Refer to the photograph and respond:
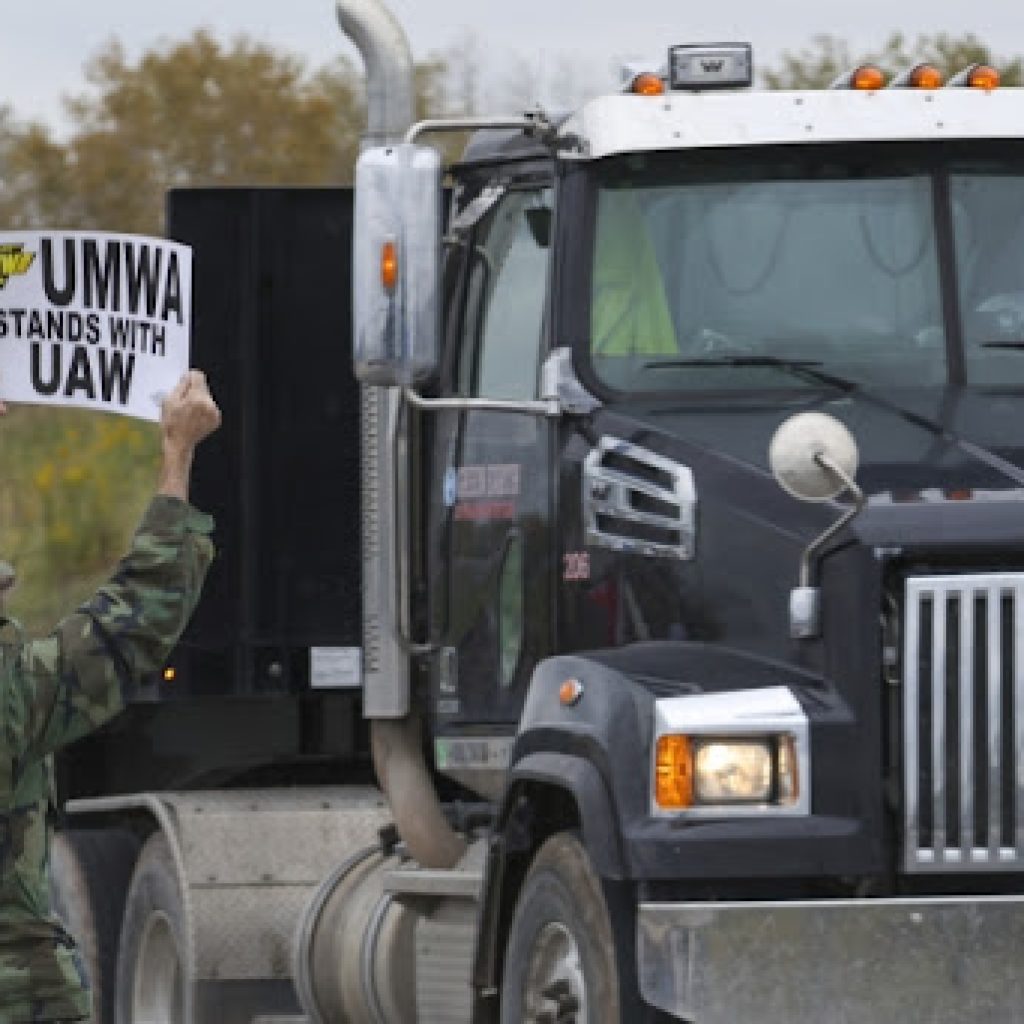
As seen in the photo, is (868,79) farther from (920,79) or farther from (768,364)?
(768,364)

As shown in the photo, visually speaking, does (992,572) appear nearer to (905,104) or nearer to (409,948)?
(905,104)

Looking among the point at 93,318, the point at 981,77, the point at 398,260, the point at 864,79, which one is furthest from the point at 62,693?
the point at 981,77

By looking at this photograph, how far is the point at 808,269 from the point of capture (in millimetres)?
9406

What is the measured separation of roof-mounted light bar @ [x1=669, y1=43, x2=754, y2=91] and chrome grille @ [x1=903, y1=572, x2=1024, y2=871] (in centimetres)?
189

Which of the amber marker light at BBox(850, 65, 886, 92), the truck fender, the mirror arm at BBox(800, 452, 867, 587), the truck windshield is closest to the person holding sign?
the mirror arm at BBox(800, 452, 867, 587)

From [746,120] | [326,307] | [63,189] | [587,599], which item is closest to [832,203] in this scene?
[746,120]

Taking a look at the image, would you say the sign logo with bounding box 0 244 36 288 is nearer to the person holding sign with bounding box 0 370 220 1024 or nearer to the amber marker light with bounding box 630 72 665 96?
the amber marker light with bounding box 630 72 665 96

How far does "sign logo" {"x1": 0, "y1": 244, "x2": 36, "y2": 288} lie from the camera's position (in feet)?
26.8

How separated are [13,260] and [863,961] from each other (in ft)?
8.58

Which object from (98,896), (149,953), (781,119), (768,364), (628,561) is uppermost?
(781,119)

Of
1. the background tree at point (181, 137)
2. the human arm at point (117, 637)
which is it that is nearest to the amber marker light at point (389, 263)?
the human arm at point (117, 637)

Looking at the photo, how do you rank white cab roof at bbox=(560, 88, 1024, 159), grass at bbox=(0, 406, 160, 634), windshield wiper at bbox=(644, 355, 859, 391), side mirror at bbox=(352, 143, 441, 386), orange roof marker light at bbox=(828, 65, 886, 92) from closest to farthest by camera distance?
side mirror at bbox=(352, 143, 441, 386) → windshield wiper at bbox=(644, 355, 859, 391) → white cab roof at bbox=(560, 88, 1024, 159) → orange roof marker light at bbox=(828, 65, 886, 92) → grass at bbox=(0, 406, 160, 634)

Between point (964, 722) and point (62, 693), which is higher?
point (62, 693)

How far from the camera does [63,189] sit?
3472 cm
